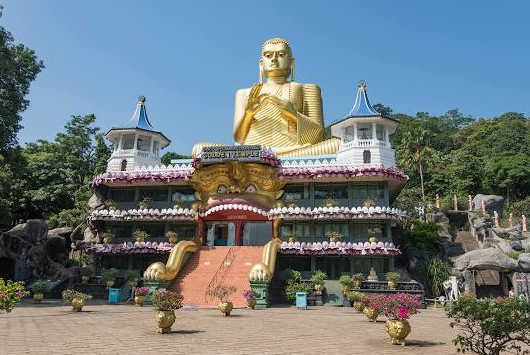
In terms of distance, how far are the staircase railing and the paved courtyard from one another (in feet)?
15.6

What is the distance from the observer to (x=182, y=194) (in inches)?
1280

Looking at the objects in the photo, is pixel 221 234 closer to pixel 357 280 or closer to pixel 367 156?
pixel 357 280

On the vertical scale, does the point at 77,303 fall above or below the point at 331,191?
below

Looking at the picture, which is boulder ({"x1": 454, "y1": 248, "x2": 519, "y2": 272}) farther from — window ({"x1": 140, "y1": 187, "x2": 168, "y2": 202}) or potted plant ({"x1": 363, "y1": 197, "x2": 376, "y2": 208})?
window ({"x1": 140, "y1": 187, "x2": 168, "y2": 202})

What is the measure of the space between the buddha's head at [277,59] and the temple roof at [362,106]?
31.0ft

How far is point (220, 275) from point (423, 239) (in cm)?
1751

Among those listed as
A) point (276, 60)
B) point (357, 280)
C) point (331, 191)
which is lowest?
point (357, 280)

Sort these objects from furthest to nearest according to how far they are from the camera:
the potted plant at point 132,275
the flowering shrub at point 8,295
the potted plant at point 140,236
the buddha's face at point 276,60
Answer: the buddha's face at point 276,60, the potted plant at point 140,236, the potted plant at point 132,275, the flowering shrub at point 8,295

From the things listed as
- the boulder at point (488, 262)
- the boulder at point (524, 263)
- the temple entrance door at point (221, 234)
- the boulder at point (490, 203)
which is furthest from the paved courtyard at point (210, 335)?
the boulder at point (490, 203)

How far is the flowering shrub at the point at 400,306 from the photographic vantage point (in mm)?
12297

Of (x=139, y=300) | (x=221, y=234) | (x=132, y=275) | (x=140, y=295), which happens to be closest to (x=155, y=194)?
(x=221, y=234)

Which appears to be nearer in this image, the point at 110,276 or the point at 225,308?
the point at 225,308

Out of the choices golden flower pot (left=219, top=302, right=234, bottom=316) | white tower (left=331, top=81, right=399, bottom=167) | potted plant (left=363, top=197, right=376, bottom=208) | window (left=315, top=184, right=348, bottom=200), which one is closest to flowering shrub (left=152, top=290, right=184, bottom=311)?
golden flower pot (left=219, top=302, right=234, bottom=316)

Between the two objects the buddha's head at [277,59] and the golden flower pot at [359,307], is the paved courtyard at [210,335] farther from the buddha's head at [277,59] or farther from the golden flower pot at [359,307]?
the buddha's head at [277,59]
